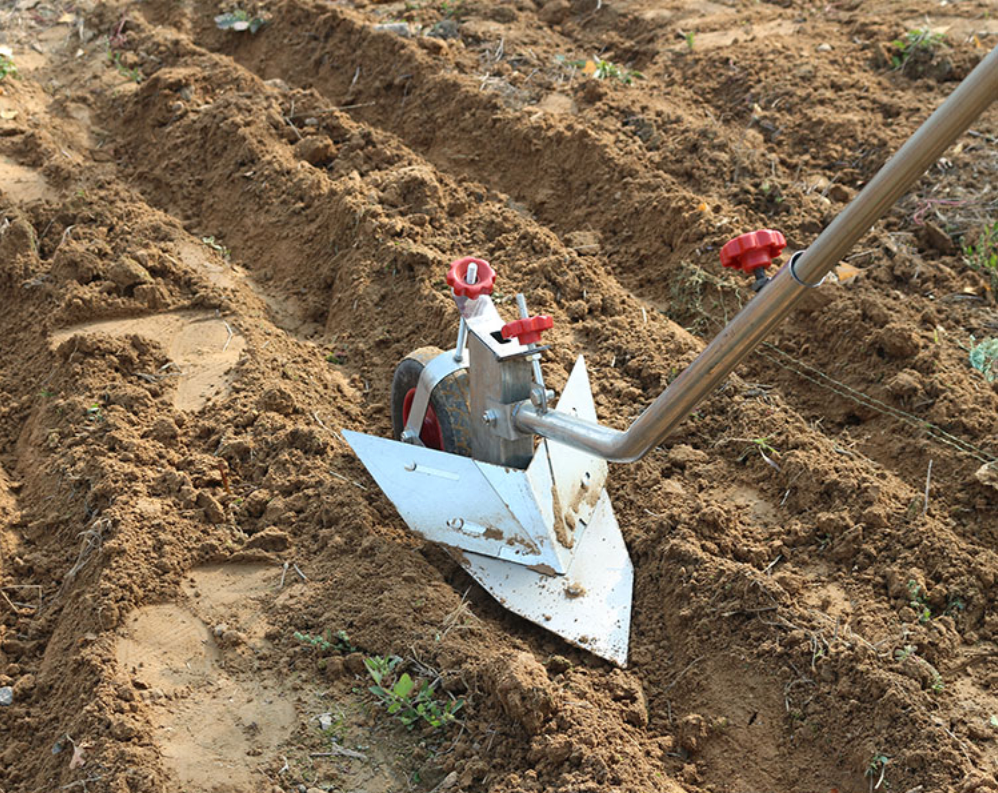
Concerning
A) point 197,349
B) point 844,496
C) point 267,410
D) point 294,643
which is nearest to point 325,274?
point 197,349

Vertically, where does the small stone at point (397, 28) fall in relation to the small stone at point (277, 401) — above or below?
above

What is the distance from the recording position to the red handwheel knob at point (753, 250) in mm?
2635

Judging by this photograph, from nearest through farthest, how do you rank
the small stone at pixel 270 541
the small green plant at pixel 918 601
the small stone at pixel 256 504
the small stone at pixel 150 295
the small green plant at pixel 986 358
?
1. the small green plant at pixel 918 601
2. the small stone at pixel 270 541
3. the small stone at pixel 256 504
4. the small green plant at pixel 986 358
5. the small stone at pixel 150 295

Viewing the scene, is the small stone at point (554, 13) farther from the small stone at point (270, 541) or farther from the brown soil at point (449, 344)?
the small stone at point (270, 541)

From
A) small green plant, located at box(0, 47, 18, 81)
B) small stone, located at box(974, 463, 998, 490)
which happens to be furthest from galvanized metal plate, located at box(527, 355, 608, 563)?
small green plant, located at box(0, 47, 18, 81)

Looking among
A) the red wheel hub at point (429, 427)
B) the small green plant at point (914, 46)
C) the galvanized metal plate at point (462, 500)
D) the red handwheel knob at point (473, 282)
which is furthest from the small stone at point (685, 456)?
the small green plant at point (914, 46)

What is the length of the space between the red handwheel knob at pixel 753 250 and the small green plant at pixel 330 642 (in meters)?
1.55

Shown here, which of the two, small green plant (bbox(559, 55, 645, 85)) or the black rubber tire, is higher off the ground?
small green plant (bbox(559, 55, 645, 85))

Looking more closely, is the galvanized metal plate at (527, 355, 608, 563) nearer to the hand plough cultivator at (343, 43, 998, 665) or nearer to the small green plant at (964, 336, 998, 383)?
the hand plough cultivator at (343, 43, 998, 665)

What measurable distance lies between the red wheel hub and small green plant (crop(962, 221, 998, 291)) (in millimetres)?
2469

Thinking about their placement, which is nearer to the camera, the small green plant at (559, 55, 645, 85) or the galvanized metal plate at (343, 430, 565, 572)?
the galvanized metal plate at (343, 430, 565, 572)

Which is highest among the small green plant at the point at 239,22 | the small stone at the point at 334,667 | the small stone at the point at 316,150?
the small green plant at the point at 239,22

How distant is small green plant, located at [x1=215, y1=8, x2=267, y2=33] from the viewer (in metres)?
6.70

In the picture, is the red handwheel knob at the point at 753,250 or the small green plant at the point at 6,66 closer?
the red handwheel knob at the point at 753,250
